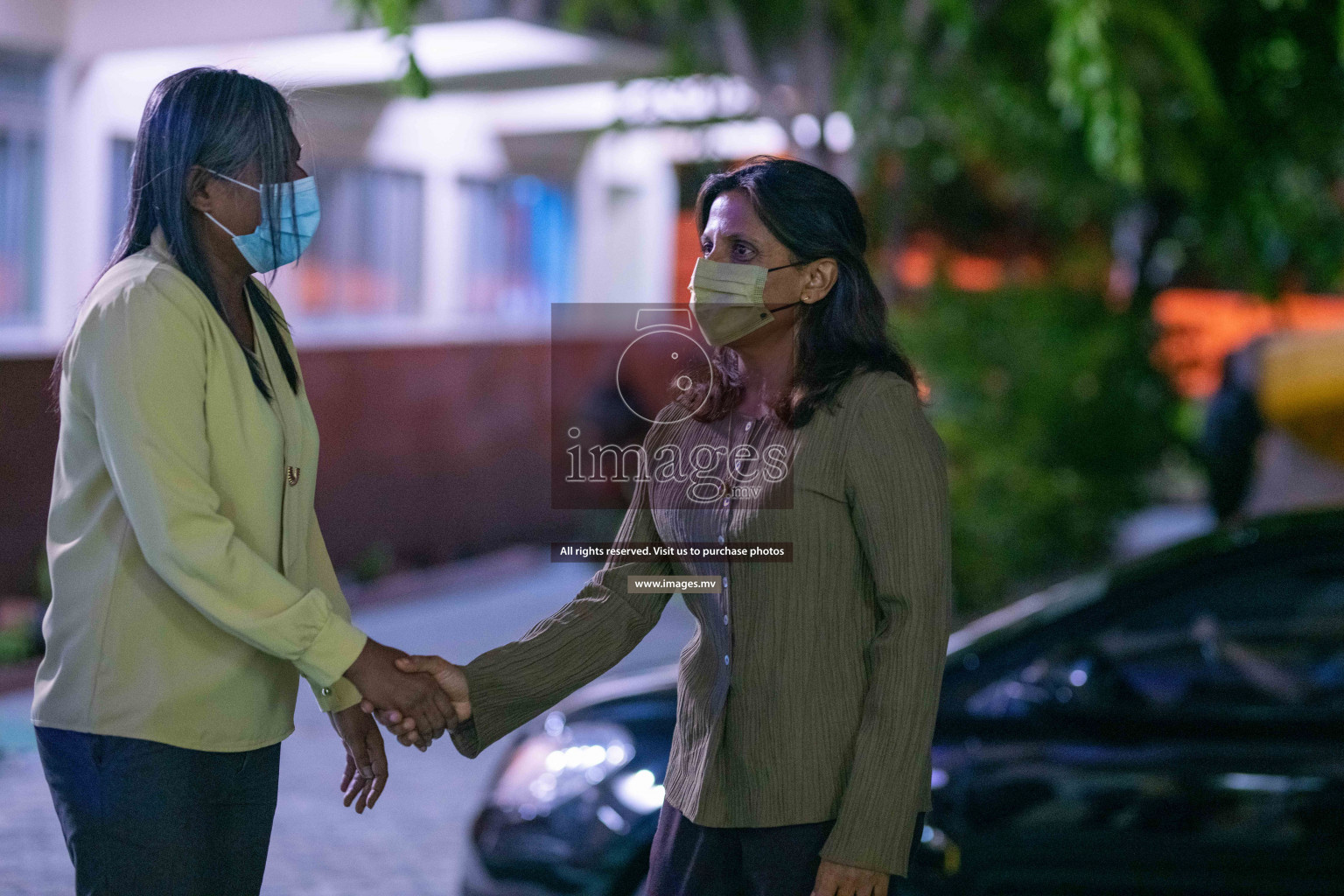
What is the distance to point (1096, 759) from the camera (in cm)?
349

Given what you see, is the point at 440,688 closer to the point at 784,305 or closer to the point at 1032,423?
the point at 784,305

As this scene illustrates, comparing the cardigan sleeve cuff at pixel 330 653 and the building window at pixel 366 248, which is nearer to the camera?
the cardigan sleeve cuff at pixel 330 653

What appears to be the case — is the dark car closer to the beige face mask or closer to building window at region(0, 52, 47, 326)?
the beige face mask

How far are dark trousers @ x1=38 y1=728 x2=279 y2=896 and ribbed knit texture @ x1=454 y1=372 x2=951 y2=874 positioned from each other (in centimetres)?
Result: 76

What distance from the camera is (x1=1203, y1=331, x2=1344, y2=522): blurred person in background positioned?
373 inches

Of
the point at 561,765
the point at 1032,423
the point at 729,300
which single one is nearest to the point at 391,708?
the point at 729,300

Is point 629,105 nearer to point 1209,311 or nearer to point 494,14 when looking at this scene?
point 494,14

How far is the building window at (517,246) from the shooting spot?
1293cm

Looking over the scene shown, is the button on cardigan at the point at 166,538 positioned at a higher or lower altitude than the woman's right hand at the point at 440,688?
higher

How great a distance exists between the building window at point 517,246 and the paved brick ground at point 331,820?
550cm

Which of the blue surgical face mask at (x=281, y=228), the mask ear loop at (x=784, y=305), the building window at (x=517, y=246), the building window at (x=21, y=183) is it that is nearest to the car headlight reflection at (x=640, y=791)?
the mask ear loop at (x=784, y=305)

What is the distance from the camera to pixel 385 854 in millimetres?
5523

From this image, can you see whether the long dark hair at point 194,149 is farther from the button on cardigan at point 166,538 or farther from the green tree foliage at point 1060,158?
the green tree foliage at point 1060,158

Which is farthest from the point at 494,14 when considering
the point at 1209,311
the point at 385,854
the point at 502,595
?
the point at 1209,311
